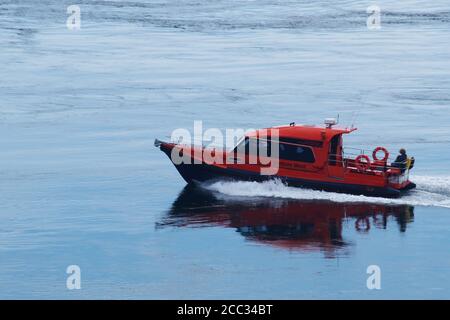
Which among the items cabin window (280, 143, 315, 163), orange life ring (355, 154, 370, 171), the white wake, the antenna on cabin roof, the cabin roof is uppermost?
the antenna on cabin roof

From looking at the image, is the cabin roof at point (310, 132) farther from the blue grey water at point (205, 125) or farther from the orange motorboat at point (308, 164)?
the blue grey water at point (205, 125)

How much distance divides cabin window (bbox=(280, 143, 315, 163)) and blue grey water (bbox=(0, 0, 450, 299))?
1371mm

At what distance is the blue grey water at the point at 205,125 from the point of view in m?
33.9

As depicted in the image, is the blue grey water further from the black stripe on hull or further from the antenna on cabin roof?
the antenna on cabin roof

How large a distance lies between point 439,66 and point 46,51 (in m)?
28.0

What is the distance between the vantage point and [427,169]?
46.2 metres

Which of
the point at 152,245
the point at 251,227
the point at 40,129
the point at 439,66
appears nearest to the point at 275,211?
the point at 251,227

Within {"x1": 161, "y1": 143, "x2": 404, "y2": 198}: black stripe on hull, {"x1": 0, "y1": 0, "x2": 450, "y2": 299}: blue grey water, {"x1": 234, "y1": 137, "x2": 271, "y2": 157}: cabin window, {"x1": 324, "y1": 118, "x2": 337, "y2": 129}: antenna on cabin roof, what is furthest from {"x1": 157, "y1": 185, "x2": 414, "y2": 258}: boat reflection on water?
{"x1": 324, "y1": 118, "x2": 337, "y2": 129}: antenna on cabin roof

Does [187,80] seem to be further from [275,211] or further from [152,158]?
[275,211]

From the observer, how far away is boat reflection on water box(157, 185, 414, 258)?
1469 inches

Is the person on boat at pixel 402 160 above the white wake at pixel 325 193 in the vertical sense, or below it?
above

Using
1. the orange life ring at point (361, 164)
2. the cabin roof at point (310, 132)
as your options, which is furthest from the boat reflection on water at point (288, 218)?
the cabin roof at point (310, 132)

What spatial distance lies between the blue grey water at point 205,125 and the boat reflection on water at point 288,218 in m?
0.10

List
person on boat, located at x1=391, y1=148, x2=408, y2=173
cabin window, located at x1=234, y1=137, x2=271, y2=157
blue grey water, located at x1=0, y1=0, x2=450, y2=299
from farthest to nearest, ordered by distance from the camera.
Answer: cabin window, located at x1=234, y1=137, x2=271, y2=157
person on boat, located at x1=391, y1=148, x2=408, y2=173
blue grey water, located at x1=0, y1=0, x2=450, y2=299
